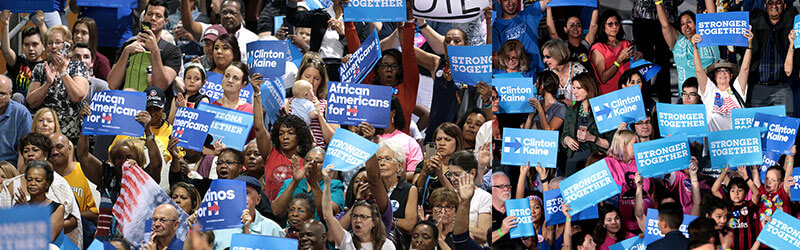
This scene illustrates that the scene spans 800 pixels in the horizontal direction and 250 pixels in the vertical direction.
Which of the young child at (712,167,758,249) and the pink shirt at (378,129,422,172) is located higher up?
the pink shirt at (378,129,422,172)

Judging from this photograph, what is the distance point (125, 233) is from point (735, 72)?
3.80 meters

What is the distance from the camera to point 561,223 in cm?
682

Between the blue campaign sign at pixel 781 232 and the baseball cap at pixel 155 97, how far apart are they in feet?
11.5

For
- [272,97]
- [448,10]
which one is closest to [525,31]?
[448,10]

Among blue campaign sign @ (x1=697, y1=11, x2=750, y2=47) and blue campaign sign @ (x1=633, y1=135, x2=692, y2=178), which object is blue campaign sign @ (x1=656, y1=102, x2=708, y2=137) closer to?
blue campaign sign @ (x1=633, y1=135, x2=692, y2=178)

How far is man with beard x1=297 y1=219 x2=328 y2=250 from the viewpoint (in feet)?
18.2

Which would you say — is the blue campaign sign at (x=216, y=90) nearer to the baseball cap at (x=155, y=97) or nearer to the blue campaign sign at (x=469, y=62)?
the baseball cap at (x=155, y=97)

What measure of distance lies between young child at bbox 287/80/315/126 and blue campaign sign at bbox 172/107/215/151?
466 mm

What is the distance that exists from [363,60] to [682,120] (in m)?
2.04

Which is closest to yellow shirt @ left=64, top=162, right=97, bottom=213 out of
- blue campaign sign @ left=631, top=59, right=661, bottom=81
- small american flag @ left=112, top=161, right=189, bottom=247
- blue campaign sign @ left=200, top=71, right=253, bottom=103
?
small american flag @ left=112, top=161, right=189, bottom=247

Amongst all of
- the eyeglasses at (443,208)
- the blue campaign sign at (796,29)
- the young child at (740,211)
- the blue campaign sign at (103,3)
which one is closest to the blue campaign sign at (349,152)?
the eyeglasses at (443,208)

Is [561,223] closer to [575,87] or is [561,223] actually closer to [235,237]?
[575,87]

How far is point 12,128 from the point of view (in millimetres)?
6617

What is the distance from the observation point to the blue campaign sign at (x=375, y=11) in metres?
6.05
